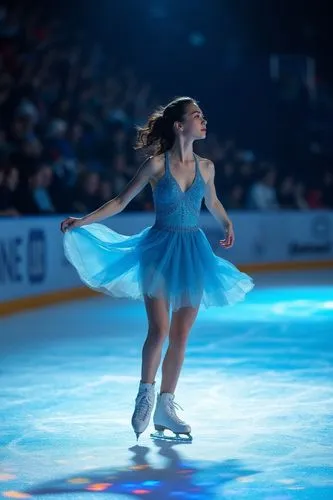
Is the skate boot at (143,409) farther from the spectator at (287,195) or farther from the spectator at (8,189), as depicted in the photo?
the spectator at (287,195)

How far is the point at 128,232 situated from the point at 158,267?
28.5 feet

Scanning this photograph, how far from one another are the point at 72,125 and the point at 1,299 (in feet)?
15.9

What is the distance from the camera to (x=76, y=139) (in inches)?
617

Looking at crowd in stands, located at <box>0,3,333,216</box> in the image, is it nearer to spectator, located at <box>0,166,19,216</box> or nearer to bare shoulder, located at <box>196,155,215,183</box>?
spectator, located at <box>0,166,19,216</box>

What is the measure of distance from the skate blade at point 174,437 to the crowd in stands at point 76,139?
277 inches

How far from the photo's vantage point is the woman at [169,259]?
538 cm

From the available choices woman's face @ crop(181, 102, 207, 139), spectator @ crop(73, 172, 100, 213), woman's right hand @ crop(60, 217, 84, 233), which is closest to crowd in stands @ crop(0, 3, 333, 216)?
spectator @ crop(73, 172, 100, 213)

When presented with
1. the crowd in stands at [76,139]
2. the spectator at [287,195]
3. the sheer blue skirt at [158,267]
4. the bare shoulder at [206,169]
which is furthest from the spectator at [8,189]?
the spectator at [287,195]

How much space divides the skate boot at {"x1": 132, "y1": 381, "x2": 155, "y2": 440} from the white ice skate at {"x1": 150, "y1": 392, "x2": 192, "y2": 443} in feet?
0.35

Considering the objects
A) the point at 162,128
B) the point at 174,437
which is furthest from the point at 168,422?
the point at 162,128

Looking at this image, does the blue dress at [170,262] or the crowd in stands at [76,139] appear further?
the crowd in stands at [76,139]

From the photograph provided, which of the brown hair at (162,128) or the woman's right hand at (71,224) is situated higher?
the brown hair at (162,128)

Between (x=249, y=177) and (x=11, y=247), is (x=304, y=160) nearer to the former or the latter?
(x=249, y=177)

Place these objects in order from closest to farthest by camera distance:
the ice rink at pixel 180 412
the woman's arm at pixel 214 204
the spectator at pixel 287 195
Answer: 1. the ice rink at pixel 180 412
2. the woman's arm at pixel 214 204
3. the spectator at pixel 287 195
